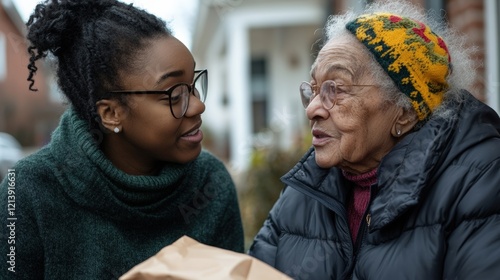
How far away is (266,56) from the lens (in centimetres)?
1738

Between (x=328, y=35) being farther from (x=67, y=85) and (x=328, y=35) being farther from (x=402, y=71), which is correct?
(x=67, y=85)

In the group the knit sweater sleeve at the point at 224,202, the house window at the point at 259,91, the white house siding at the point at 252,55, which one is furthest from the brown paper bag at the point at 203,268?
the house window at the point at 259,91

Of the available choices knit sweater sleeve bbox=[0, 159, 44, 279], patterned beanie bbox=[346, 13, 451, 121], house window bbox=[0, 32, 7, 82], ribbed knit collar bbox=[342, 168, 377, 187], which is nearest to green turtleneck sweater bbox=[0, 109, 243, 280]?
knit sweater sleeve bbox=[0, 159, 44, 279]

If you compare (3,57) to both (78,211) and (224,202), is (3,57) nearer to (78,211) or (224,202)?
(224,202)

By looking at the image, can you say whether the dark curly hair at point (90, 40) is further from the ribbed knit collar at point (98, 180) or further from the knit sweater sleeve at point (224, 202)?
the knit sweater sleeve at point (224, 202)

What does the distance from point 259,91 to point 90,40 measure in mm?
15217

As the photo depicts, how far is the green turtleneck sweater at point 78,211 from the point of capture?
8.79ft

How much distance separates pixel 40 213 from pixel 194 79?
30.2 inches

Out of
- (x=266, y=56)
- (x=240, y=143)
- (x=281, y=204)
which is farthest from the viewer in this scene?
(x=266, y=56)

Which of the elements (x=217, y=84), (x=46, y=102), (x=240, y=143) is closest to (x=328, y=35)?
(x=240, y=143)

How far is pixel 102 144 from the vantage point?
284 cm

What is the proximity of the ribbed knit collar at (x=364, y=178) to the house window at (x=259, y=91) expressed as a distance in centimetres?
1464

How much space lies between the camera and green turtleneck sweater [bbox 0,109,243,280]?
2680 mm

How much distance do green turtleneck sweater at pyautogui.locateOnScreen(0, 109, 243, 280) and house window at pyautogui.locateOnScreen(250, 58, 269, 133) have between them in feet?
47.5
